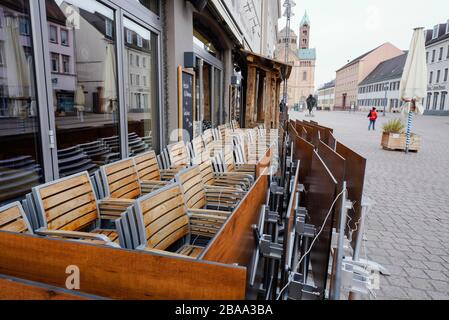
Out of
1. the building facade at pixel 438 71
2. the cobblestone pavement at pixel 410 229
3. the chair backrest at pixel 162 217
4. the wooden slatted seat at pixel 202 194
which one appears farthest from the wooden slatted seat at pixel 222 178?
the building facade at pixel 438 71

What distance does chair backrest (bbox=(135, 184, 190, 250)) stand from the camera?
82.5 inches

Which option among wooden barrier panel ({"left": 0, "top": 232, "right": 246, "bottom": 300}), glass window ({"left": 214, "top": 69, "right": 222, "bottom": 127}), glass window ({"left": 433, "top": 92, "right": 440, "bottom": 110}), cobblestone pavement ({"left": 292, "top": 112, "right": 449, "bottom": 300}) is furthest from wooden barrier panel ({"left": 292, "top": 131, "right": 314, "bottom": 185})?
glass window ({"left": 433, "top": 92, "right": 440, "bottom": 110})

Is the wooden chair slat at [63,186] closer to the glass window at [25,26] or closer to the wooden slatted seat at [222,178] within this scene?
the glass window at [25,26]

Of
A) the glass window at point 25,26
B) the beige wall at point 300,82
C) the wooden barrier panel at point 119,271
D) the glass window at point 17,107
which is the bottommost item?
the wooden barrier panel at point 119,271

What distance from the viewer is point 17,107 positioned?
279cm

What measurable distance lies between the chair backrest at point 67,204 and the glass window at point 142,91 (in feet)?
6.90

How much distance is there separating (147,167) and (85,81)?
1301mm

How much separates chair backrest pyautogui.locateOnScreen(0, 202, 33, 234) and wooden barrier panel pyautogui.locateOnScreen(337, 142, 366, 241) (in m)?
2.31

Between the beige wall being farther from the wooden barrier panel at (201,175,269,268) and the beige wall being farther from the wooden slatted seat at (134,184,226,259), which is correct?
the wooden barrier panel at (201,175,269,268)

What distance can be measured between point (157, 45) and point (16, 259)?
492cm

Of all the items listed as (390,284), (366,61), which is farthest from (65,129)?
(366,61)

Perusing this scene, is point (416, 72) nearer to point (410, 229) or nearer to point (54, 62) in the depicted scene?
point (410, 229)

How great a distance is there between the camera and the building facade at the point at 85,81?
2.78 meters

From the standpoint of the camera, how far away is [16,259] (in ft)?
4.11
